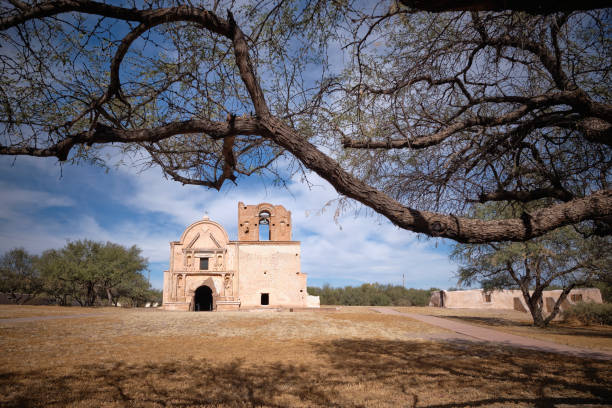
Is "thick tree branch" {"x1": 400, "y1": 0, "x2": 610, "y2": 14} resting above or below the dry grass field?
above

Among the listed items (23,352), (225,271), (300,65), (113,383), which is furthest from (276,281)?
(300,65)

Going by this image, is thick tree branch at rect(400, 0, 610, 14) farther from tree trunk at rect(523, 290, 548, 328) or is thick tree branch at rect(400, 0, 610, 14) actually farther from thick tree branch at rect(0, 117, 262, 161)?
tree trunk at rect(523, 290, 548, 328)

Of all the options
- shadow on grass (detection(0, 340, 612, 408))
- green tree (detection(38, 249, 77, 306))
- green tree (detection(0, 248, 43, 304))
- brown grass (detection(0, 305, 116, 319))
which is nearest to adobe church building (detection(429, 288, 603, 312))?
shadow on grass (detection(0, 340, 612, 408))

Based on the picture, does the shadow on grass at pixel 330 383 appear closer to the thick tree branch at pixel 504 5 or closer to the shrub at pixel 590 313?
the thick tree branch at pixel 504 5

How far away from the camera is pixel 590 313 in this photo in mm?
20859

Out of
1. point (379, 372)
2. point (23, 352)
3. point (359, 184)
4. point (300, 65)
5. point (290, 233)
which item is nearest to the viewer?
point (359, 184)

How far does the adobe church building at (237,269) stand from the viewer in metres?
30.0

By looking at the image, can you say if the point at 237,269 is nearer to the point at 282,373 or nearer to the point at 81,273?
the point at 81,273

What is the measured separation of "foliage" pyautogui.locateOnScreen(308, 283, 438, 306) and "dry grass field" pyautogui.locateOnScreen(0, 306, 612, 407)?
144 feet

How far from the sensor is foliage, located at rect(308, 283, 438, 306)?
5309cm

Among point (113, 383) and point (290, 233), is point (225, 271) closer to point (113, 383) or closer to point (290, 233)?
point (290, 233)

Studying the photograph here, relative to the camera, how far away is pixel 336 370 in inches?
260

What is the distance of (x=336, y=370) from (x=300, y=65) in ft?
18.1

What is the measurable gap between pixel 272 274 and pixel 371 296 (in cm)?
2759
